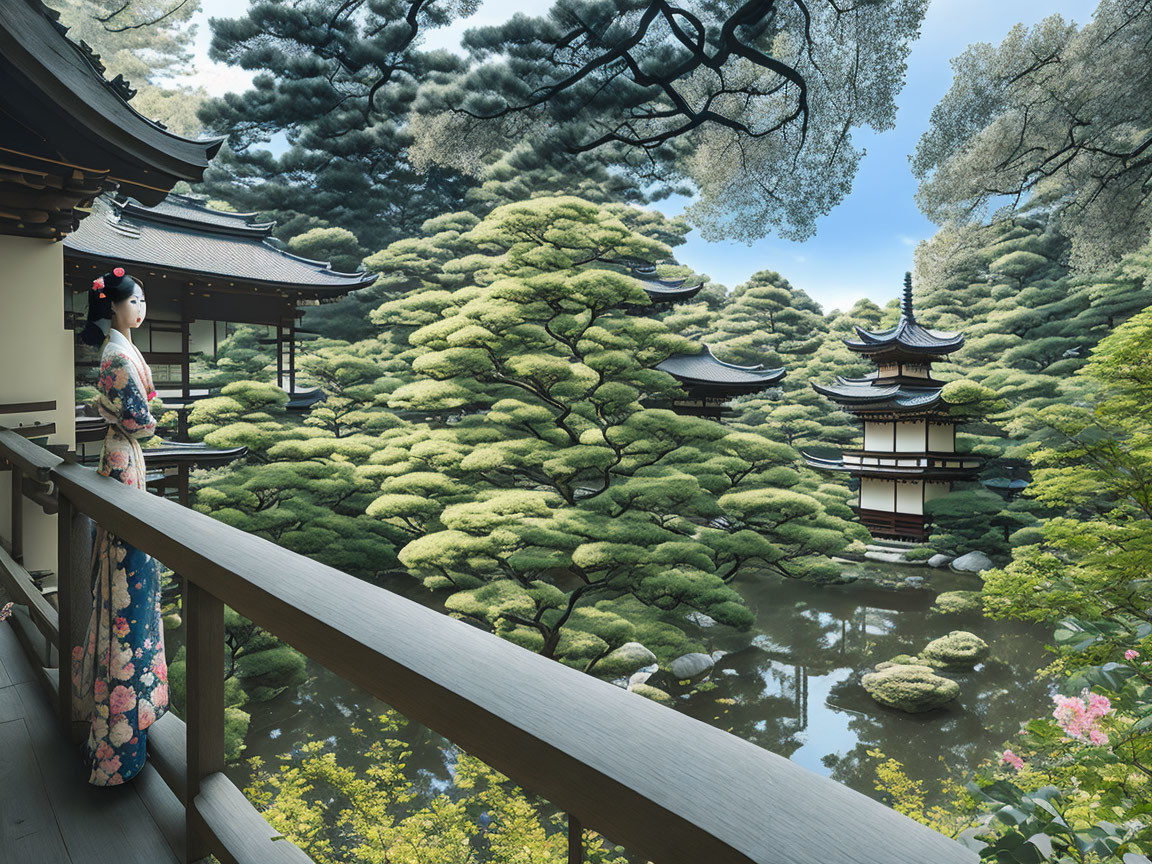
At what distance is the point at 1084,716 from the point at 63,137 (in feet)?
11.2

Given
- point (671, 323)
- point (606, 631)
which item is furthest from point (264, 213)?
point (606, 631)

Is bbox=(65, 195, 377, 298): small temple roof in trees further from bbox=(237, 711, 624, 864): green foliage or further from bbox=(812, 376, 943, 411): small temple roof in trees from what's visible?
bbox=(812, 376, 943, 411): small temple roof in trees

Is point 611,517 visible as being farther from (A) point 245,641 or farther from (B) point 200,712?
(B) point 200,712

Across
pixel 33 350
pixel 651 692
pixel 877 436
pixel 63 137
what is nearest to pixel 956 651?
pixel 651 692

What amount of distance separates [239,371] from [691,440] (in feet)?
19.5

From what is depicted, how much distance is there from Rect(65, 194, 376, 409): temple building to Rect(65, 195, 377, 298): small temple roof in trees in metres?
0.01

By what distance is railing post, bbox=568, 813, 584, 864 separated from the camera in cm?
31

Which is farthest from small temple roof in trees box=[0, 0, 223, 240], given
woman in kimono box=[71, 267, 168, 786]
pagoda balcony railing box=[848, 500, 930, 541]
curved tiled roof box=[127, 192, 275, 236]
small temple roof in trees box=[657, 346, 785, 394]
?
pagoda balcony railing box=[848, 500, 930, 541]

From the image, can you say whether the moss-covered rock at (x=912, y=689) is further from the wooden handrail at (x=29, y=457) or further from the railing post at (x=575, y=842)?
the railing post at (x=575, y=842)

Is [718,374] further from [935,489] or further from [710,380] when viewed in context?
[935,489]

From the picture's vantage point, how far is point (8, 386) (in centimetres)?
255

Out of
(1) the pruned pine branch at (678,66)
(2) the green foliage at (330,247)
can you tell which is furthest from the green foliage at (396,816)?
(2) the green foliage at (330,247)

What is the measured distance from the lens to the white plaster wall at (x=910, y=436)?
432 inches

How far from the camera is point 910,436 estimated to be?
36.4 feet
